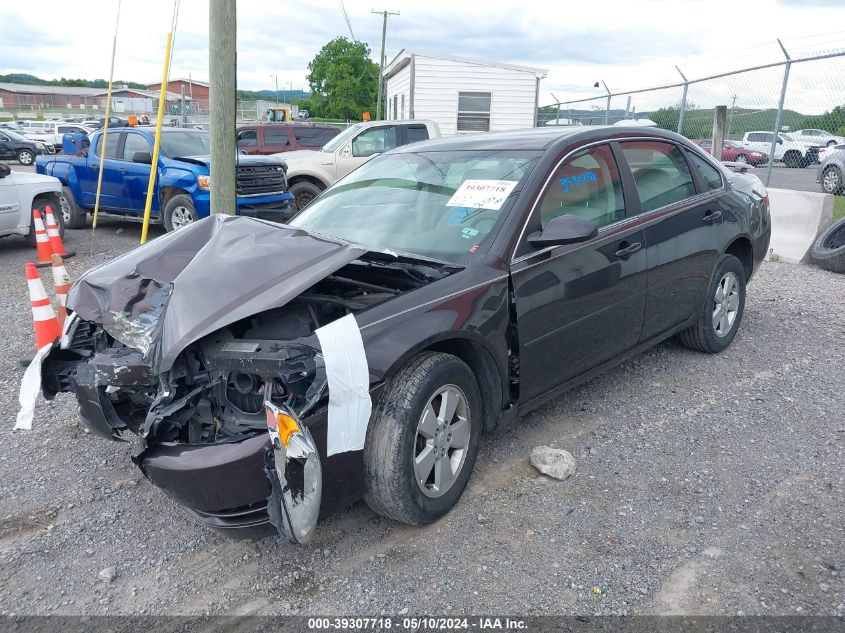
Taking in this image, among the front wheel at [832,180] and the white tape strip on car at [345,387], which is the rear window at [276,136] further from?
the white tape strip on car at [345,387]

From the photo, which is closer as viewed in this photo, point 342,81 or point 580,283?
point 580,283

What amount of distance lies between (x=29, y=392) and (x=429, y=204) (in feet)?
7.42

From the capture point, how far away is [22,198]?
955 cm

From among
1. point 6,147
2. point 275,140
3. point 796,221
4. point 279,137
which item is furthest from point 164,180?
point 6,147

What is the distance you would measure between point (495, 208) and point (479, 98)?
1945 centimetres

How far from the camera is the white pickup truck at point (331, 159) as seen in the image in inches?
487

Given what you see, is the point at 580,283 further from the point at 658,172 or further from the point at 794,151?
the point at 794,151

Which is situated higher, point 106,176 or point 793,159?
point 793,159

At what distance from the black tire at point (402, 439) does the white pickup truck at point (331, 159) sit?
31.3 feet

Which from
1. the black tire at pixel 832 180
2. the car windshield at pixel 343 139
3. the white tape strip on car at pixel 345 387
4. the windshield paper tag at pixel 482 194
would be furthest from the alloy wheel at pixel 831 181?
the white tape strip on car at pixel 345 387

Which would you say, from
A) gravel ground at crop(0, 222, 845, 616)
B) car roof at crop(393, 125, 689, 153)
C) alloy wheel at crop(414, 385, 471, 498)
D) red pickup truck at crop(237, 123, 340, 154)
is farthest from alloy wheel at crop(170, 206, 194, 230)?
alloy wheel at crop(414, 385, 471, 498)

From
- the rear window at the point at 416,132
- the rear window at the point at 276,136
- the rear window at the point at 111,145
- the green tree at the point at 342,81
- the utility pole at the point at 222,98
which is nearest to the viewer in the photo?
the utility pole at the point at 222,98

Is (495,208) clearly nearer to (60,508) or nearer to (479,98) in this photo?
(60,508)

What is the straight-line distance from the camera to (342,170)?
12492 millimetres
